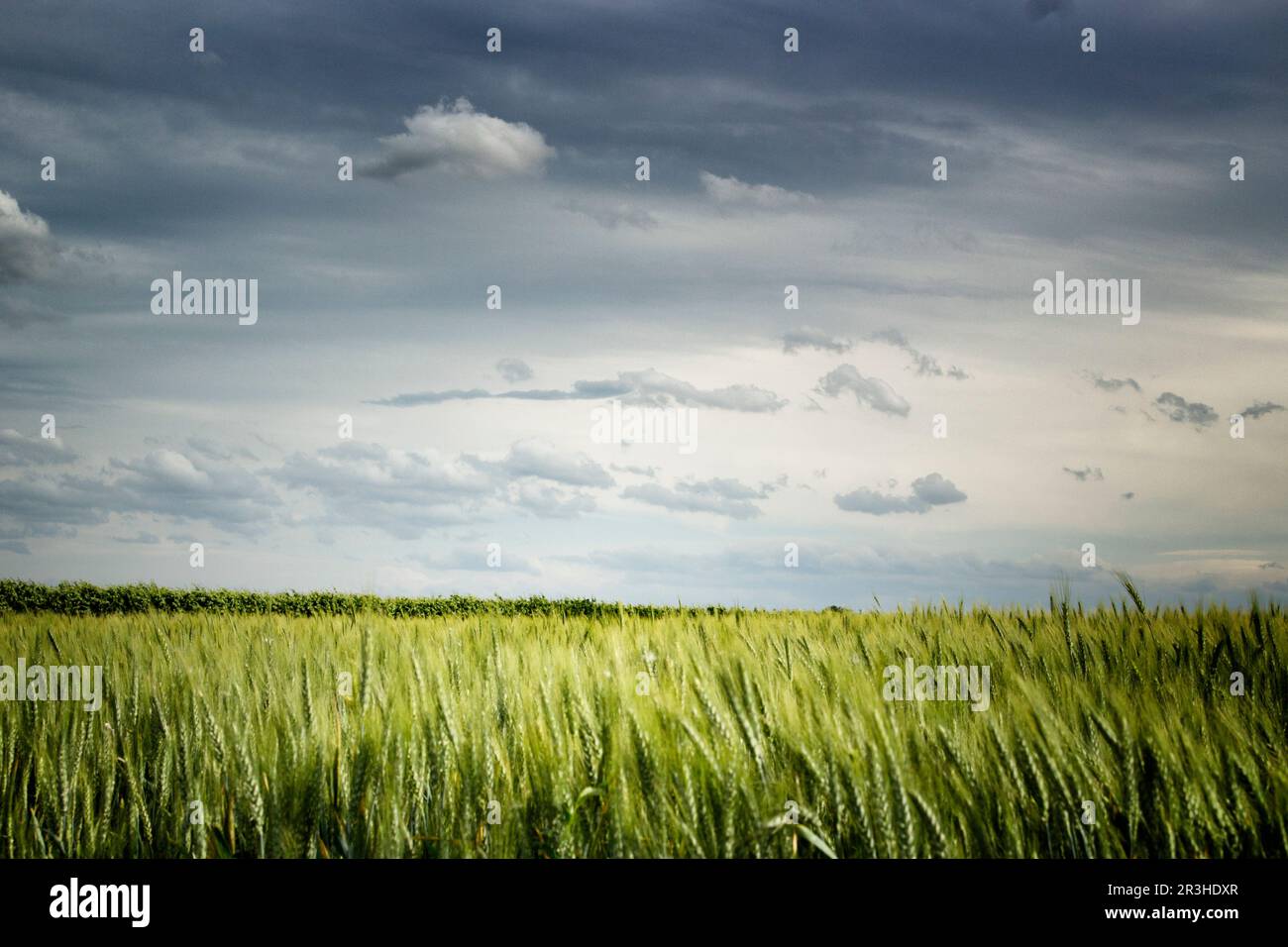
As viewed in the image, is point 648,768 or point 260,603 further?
point 260,603

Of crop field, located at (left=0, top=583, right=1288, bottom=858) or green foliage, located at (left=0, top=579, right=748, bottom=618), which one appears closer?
crop field, located at (left=0, top=583, right=1288, bottom=858)

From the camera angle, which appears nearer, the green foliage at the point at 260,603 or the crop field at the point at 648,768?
the crop field at the point at 648,768

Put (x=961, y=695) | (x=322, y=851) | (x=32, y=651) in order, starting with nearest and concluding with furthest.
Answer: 1. (x=322, y=851)
2. (x=961, y=695)
3. (x=32, y=651)
